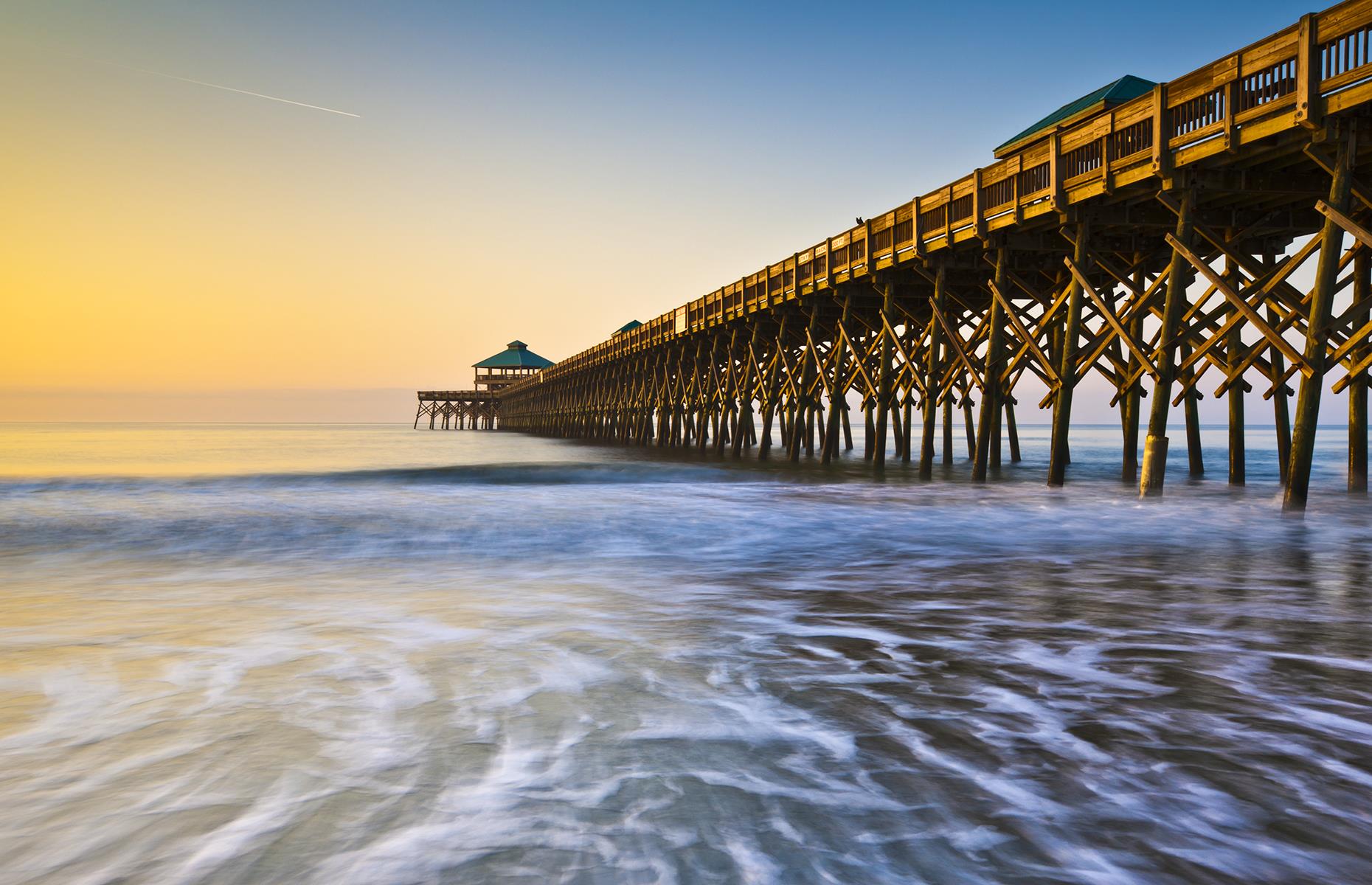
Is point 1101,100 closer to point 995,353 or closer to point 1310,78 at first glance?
point 995,353

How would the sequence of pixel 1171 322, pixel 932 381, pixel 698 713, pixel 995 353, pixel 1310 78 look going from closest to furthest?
pixel 698 713 < pixel 1310 78 < pixel 1171 322 < pixel 995 353 < pixel 932 381

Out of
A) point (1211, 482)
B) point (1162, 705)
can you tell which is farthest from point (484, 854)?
point (1211, 482)

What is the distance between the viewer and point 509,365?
101m

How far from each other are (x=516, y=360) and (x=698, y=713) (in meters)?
99.0

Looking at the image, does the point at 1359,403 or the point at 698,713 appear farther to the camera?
the point at 1359,403

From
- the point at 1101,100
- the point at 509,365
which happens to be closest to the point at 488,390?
the point at 509,365

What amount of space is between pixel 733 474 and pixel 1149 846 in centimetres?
2159

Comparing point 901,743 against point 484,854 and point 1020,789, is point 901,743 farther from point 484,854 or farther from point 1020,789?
point 484,854

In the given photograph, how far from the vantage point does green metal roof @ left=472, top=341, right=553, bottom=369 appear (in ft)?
330

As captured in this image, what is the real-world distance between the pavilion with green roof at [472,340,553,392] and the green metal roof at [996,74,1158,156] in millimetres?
78706

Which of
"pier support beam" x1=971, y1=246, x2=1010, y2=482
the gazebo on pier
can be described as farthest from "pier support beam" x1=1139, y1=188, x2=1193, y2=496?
the gazebo on pier

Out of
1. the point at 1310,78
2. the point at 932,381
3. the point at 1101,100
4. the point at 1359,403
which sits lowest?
the point at 1359,403

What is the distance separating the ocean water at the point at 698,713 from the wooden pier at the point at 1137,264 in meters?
3.76

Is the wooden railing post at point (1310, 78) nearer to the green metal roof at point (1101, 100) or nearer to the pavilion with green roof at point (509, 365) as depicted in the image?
the green metal roof at point (1101, 100)
